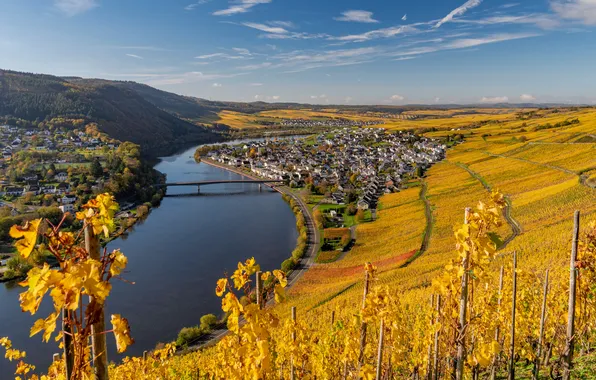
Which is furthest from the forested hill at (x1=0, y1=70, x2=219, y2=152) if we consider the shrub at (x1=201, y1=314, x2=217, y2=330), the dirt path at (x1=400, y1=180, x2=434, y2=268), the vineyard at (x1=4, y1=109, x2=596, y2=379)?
the shrub at (x1=201, y1=314, x2=217, y2=330)

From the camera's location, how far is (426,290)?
726 inches

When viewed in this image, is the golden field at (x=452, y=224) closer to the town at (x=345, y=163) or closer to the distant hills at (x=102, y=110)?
the town at (x=345, y=163)

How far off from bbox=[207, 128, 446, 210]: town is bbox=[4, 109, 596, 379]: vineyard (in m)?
4.53

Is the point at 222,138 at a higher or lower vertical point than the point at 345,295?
higher

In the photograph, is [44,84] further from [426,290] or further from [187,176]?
[426,290]

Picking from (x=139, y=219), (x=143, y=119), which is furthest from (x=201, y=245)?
(x=143, y=119)

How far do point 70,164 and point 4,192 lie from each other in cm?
1653

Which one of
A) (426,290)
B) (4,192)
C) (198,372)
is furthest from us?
(4,192)

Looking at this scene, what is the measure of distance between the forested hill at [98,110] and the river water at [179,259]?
60294 mm

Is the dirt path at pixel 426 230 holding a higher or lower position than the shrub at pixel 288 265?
higher

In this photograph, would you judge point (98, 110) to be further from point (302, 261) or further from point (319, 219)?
point (302, 261)

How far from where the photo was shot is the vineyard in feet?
11.8

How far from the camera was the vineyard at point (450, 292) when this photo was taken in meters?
3.60

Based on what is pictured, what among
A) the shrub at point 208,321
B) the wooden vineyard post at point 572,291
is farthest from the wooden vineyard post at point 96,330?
the shrub at point 208,321
